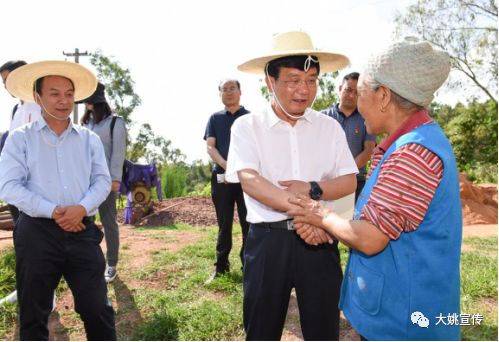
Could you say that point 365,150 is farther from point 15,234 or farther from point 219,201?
point 15,234

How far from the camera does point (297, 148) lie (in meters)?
2.38

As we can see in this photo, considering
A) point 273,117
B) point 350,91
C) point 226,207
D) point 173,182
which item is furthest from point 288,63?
point 173,182

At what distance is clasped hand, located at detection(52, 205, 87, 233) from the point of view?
8.59 ft

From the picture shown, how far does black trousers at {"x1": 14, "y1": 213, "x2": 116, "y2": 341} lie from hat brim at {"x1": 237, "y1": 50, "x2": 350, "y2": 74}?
4.95 feet

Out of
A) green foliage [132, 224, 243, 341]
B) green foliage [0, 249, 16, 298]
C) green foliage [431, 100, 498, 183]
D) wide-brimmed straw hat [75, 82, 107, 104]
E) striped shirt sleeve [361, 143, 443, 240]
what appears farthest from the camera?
green foliage [431, 100, 498, 183]

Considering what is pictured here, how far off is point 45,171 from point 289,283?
1658mm

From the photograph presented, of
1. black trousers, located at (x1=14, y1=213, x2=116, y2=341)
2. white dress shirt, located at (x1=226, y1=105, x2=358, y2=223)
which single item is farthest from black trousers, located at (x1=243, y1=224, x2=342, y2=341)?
black trousers, located at (x1=14, y1=213, x2=116, y2=341)

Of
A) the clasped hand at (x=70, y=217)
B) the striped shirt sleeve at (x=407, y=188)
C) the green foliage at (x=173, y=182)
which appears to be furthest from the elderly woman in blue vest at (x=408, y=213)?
the green foliage at (x=173, y=182)

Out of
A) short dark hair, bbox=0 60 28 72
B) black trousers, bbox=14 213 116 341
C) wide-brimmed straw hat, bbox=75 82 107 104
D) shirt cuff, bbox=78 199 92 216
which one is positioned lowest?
black trousers, bbox=14 213 116 341

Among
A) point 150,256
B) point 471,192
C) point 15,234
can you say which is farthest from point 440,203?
point 471,192

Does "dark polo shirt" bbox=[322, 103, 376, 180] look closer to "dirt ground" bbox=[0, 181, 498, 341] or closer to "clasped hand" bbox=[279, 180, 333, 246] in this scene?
"dirt ground" bbox=[0, 181, 498, 341]

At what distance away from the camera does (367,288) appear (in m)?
1.75

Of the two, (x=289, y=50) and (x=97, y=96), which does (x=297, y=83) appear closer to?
(x=289, y=50)

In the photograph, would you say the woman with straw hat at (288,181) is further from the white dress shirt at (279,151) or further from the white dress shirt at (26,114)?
the white dress shirt at (26,114)
